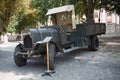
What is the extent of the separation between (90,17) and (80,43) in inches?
285

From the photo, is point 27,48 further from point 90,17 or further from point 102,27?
point 90,17

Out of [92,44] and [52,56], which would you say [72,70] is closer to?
[52,56]

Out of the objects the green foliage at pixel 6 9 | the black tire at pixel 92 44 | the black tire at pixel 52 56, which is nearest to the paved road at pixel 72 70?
the black tire at pixel 52 56

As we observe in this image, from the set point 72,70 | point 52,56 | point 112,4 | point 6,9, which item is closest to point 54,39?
point 52,56

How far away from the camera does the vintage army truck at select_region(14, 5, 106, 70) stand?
10094 mm

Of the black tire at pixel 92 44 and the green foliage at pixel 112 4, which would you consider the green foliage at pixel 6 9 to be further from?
the black tire at pixel 92 44

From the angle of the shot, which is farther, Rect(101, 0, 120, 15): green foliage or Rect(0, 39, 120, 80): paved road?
Rect(101, 0, 120, 15): green foliage

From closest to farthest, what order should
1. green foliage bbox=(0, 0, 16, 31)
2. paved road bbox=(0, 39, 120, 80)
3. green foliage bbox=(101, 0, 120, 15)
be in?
paved road bbox=(0, 39, 120, 80)
green foliage bbox=(101, 0, 120, 15)
green foliage bbox=(0, 0, 16, 31)

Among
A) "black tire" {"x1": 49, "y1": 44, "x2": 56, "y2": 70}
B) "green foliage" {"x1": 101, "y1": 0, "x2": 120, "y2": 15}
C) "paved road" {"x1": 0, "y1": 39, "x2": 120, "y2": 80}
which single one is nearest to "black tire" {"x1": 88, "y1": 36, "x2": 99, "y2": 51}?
"paved road" {"x1": 0, "y1": 39, "x2": 120, "y2": 80}

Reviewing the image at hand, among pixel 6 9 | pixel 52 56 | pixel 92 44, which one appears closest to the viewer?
pixel 52 56

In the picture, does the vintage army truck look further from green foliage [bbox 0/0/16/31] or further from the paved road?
green foliage [bbox 0/0/16/31]

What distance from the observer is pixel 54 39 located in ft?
35.2

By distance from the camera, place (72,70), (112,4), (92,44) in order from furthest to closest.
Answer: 1. (112,4)
2. (92,44)
3. (72,70)

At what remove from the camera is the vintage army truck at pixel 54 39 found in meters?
10.1
